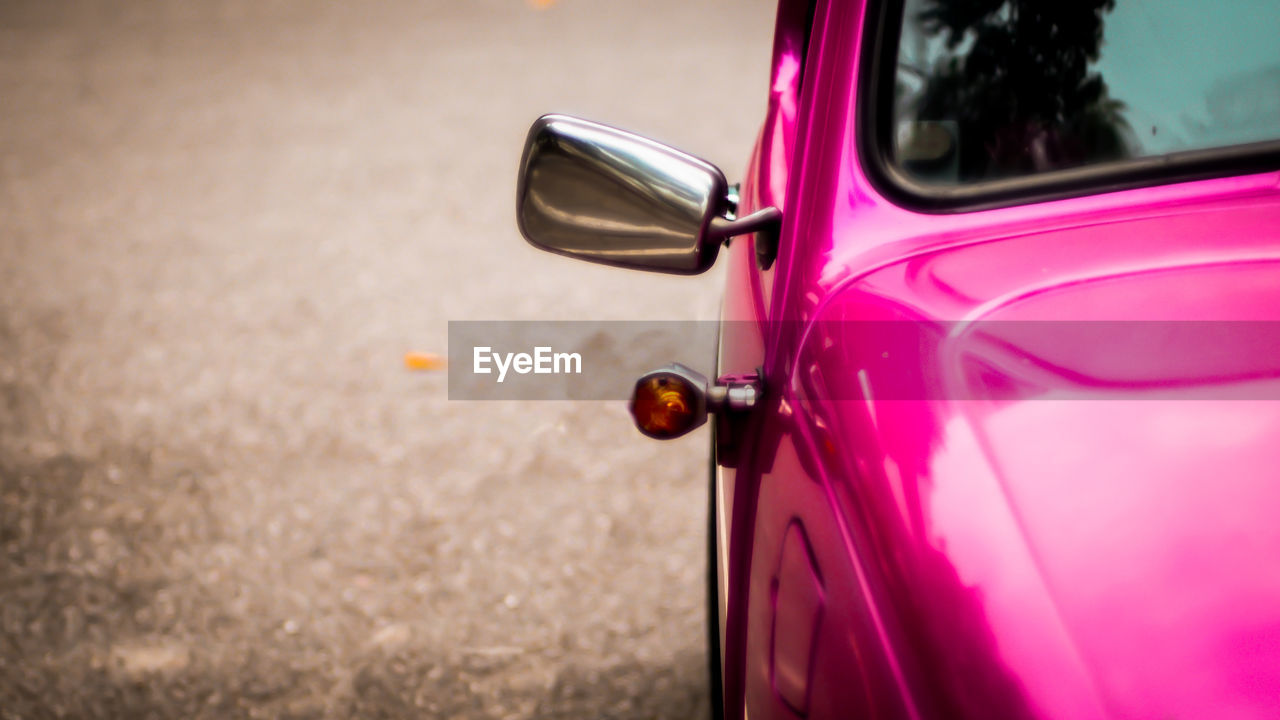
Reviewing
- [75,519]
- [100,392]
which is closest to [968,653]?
[75,519]

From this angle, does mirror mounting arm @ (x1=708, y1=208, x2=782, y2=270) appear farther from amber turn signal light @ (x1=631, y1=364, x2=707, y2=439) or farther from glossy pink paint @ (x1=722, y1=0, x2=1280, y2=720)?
amber turn signal light @ (x1=631, y1=364, x2=707, y2=439)

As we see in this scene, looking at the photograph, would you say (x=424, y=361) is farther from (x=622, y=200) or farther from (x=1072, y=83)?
(x=1072, y=83)

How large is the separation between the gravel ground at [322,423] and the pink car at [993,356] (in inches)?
48.2

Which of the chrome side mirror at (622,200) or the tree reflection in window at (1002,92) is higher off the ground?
the tree reflection in window at (1002,92)

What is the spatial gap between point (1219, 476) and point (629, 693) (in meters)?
1.87

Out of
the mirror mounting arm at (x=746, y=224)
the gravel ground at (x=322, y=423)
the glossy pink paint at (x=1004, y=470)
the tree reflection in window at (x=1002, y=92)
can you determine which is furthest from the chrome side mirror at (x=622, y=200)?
the gravel ground at (x=322, y=423)

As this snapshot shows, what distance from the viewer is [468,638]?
281cm

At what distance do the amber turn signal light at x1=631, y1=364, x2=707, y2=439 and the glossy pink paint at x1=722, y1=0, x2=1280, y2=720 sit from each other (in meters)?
0.09

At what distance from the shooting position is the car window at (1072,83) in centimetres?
139

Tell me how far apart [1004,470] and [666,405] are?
0.50 metres

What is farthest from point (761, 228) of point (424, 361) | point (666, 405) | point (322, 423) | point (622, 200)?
point (424, 361)

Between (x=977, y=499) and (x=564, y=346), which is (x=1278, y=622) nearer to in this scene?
(x=977, y=499)

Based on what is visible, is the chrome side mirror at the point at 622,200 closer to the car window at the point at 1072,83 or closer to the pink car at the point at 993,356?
the pink car at the point at 993,356

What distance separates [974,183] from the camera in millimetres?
1428
